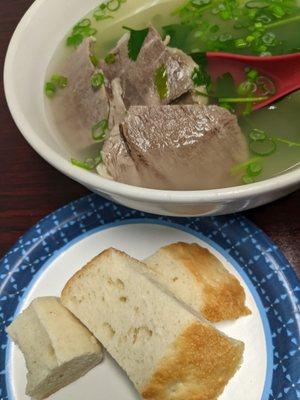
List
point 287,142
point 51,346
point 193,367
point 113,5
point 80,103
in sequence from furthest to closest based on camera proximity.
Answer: point 113,5
point 80,103
point 287,142
point 51,346
point 193,367

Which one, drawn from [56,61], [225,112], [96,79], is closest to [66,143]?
[96,79]

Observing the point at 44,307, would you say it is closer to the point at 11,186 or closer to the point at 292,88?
the point at 11,186

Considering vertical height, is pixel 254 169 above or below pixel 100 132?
below

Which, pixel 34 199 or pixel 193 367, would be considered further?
pixel 34 199

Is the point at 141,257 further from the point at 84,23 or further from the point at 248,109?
the point at 84,23

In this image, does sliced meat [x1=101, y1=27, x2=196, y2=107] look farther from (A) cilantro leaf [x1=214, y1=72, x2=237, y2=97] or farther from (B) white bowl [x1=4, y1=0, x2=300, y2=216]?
(B) white bowl [x1=4, y1=0, x2=300, y2=216]

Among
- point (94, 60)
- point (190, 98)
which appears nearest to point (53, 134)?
point (94, 60)

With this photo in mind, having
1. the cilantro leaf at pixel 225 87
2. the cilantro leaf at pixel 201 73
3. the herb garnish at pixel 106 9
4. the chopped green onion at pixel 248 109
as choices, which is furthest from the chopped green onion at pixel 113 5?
the chopped green onion at pixel 248 109
